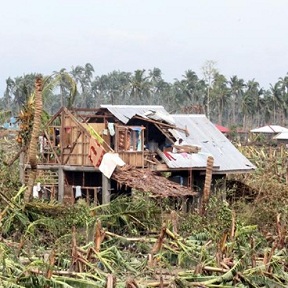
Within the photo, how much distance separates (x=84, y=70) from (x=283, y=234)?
75545 millimetres

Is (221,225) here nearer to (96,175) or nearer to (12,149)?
(96,175)

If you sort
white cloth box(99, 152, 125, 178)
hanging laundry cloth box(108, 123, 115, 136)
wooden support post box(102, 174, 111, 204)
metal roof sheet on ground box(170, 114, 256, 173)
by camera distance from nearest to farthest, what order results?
white cloth box(99, 152, 125, 178) < wooden support post box(102, 174, 111, 204) < hanging laundry cloth box(108, 123, 115, 136) < metal roof sheet on ground box(170, 114, 256, 173)

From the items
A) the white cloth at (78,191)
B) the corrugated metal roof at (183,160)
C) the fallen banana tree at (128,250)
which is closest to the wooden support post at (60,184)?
the white cloth at (78,191)

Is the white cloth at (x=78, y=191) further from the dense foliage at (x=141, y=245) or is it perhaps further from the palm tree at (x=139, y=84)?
the palm tree at (x=139, y=84)

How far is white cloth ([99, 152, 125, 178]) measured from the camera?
18109mm

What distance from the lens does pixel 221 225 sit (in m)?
13.9

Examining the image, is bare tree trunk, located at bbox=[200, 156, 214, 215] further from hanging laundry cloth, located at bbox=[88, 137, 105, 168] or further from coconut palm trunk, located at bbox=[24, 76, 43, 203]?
coconut palm trunk, located at bbox=[24, 76, 43, 203]

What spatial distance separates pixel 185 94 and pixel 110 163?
53.4 metres

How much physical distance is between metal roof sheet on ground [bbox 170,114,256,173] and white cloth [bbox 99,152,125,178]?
3.00 meters

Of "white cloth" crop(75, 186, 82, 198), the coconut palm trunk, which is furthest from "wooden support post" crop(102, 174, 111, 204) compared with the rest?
the coconut palm trunk

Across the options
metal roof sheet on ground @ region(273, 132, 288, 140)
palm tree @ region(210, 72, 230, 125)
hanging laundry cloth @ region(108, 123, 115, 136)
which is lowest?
metal roof sheet on ground @ region(273, 132, 288, 140)

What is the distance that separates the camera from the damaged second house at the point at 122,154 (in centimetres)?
1855

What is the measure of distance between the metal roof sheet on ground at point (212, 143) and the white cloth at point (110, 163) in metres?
3.00

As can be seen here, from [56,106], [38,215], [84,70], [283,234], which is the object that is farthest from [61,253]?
[56,106]
